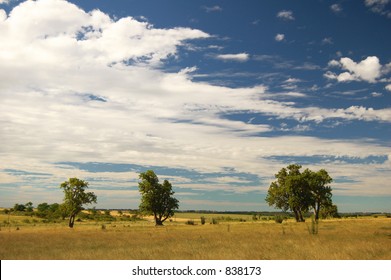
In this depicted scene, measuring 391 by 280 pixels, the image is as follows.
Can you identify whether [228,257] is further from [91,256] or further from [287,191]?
[287,191]

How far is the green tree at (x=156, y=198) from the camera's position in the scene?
81875mm

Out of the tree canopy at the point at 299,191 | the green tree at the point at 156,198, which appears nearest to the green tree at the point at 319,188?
the tree canopy at the point at 299,191

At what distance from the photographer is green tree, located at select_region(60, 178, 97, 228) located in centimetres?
6956

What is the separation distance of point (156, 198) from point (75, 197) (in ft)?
58.9

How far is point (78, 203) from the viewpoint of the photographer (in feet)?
230

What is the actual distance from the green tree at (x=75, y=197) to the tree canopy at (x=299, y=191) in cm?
3722

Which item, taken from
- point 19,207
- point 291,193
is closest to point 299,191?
point 291,193

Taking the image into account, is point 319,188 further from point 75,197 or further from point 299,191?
point 75,197

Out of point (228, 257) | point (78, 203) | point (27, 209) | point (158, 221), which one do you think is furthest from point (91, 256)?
point (27, 209)

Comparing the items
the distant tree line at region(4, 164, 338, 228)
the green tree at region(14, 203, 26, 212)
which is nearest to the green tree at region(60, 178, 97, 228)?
the distant tree line at region(4, 164, 338, 228)

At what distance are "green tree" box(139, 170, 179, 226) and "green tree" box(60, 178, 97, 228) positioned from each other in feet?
42.8

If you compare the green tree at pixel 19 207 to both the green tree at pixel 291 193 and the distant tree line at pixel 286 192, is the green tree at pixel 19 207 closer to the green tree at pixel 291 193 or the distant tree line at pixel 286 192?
the distant tree line at pixel 286 192

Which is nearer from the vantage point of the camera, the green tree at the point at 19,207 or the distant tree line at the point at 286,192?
the distant tree line at the point at 286,192

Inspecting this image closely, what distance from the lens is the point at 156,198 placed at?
8238cm
